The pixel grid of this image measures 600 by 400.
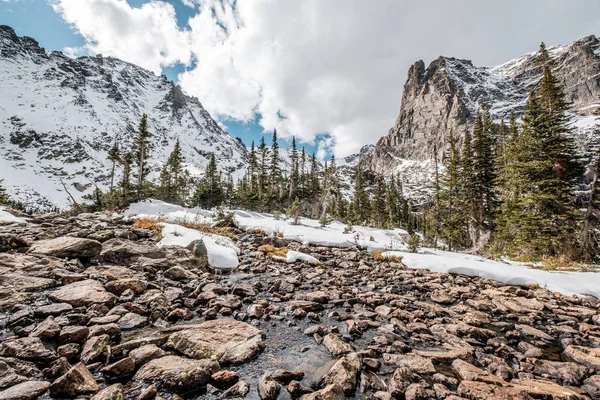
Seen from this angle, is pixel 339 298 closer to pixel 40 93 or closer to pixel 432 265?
pixel 432 265

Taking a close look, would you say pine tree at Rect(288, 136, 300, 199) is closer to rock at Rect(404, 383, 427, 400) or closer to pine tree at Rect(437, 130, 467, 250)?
pine tree at Rect(437, 130, 467, 250)

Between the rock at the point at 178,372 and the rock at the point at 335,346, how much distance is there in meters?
1.92

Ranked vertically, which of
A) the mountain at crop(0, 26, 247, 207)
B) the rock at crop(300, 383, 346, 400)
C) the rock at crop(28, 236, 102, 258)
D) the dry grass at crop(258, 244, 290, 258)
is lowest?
the rock at crop(300, 383, 346, 400)

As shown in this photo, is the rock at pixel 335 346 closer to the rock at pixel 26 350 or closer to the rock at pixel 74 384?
the rock at pixel 74 384

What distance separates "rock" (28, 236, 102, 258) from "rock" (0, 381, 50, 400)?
567 cm

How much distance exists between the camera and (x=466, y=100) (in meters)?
183

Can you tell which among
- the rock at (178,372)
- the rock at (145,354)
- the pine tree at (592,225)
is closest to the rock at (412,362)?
the rock at (178,372)

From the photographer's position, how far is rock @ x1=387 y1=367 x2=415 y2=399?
3346mm

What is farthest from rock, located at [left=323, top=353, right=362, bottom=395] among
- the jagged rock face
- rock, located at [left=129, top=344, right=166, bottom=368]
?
the jagged rock face

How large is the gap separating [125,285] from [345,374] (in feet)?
17.6

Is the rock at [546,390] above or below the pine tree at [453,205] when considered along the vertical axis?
below

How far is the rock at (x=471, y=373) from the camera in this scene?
3.66 metres

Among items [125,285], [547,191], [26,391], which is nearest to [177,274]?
[125,285]

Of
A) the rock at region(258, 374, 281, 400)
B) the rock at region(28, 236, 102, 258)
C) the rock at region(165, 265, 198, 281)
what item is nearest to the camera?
the rock at region(258, 374, 281, 400)
